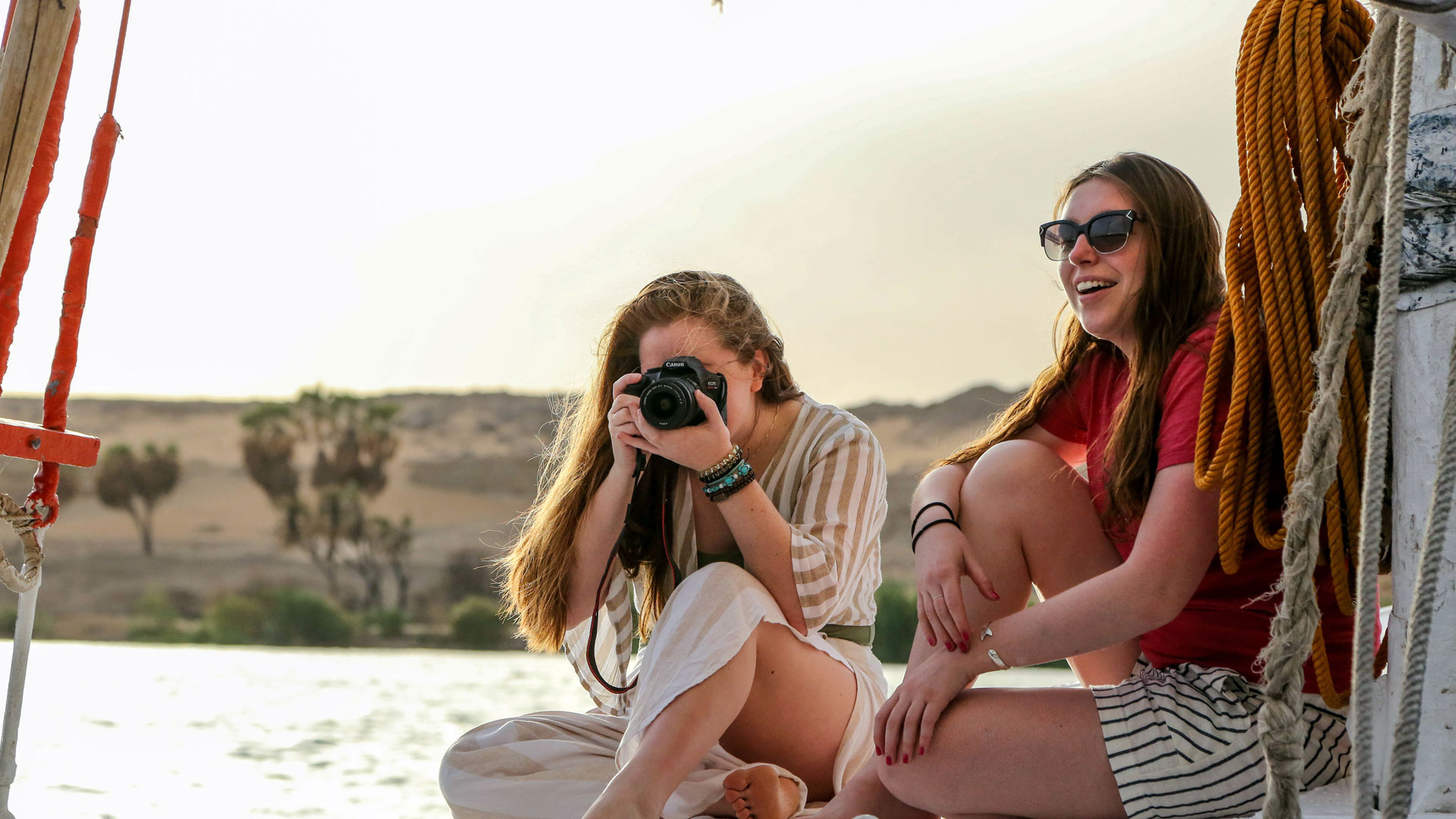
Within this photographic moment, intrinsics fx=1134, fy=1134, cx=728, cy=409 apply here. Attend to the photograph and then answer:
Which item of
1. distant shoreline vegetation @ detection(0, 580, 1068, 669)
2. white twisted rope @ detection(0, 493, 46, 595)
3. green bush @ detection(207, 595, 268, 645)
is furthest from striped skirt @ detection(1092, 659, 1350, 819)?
green bush @ detection(207, 595, 268, 645)

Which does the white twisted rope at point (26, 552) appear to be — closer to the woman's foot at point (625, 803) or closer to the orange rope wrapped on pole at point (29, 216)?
the orange rope wrapped on pole at point (29, 216)

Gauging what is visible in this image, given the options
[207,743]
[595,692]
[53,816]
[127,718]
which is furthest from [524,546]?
[127,718]

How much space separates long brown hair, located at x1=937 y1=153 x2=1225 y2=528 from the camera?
130 centimetres

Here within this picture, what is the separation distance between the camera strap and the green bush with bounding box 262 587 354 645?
54.7ft

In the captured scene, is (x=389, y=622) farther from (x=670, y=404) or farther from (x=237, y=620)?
(x=670, y=404)

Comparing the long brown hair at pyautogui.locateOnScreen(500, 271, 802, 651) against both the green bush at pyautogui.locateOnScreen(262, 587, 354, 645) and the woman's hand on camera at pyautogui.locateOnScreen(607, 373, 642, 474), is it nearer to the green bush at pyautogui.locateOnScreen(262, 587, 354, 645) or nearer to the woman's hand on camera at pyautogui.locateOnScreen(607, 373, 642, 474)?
the woman's hand on camera at pyautogui.locateOnScreen(607, 373, 642, 474)

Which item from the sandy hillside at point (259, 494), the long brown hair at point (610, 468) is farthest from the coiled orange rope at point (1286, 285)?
the sandy hillside at point (259, 494)

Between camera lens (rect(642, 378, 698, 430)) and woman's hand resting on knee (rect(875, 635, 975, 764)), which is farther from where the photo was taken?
camera lens (rect(642, 378, 698, 430))

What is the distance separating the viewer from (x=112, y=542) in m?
21.8

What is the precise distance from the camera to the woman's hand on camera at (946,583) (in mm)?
1277

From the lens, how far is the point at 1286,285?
1.09m

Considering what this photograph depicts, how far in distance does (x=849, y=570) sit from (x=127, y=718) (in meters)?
3.93

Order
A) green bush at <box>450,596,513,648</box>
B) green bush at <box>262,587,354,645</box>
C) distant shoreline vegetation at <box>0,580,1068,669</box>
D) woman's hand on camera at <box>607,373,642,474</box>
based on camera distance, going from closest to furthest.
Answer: woman's hand on camera at <box>607,373,642,474</box>, green bush at <box>450,596,513,648</box>, distant shoreline vegetation at <box>0,580,1068,669</box>, green bush at <box>262,587,354,645</box>

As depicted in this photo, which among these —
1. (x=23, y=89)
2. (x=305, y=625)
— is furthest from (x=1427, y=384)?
(x=305, y=625)
